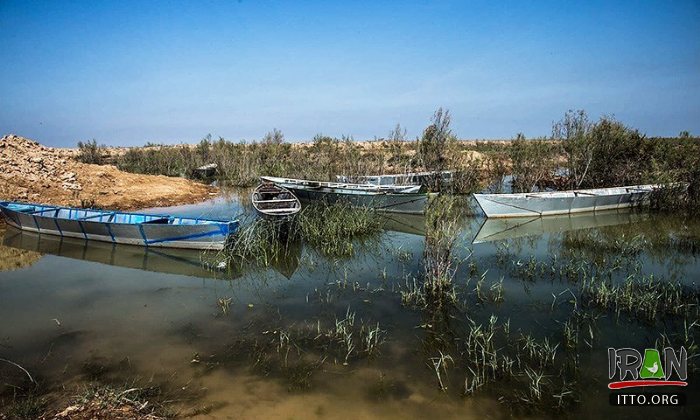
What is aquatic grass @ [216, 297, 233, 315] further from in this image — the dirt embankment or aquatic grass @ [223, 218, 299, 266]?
the dirt embankment

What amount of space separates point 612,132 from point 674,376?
1540 centimetres

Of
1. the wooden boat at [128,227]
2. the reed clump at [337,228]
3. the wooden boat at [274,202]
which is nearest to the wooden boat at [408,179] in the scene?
the wooden boat at [274,202]

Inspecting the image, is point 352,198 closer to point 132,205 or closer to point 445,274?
point 445,274

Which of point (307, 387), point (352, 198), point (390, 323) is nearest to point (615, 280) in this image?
point (390, 323)

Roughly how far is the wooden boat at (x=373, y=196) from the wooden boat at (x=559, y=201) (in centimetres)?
233

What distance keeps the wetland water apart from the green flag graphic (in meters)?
0.30

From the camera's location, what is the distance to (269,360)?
483cm

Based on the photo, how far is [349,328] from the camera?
18.6ft

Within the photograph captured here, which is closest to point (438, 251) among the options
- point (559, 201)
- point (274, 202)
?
point (274, 202)

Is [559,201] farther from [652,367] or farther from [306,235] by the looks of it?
[652,367]

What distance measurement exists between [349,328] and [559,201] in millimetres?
11824

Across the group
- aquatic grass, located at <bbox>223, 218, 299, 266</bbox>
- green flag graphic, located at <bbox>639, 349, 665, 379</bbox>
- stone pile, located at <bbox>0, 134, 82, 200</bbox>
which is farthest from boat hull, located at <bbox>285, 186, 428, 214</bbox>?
stone pile, located at <bbox>0, 134, 82, 200</bbox>

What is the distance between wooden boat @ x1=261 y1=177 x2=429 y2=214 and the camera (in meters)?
13.7

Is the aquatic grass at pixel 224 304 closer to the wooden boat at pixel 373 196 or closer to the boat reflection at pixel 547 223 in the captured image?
the wooden boat at pixel 373 196
